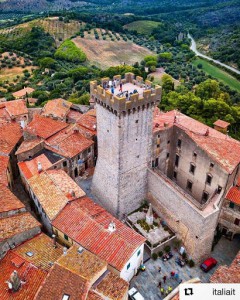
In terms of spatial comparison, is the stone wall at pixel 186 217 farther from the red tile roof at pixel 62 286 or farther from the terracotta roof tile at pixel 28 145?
the terracotta roof tile at pixel 28 145

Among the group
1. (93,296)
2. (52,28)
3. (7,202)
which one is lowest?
(52,28)

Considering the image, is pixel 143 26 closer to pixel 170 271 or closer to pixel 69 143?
pixel 69 143

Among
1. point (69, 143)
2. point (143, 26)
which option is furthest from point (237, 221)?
point (143, 26)

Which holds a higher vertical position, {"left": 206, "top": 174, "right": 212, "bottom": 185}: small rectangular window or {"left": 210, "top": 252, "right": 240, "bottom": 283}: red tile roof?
{"left": 206, "top": 174, "right": 212, "bottom": 185}: small rectangular window

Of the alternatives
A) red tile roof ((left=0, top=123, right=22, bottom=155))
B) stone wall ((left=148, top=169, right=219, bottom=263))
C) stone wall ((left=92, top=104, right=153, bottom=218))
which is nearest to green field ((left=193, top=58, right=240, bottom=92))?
stone wall ((left=148, top=169, right=219, bottom=263))

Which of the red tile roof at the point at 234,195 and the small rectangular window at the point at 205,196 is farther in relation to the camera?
the small rectangular window at the point at 205,196

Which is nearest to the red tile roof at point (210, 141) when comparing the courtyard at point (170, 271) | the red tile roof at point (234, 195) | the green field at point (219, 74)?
the red tile roof at point (234, 195)

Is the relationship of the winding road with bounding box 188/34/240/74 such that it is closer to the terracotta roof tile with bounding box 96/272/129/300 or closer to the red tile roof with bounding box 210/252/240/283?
the red tile roof with bounding box 210/252/240/283
